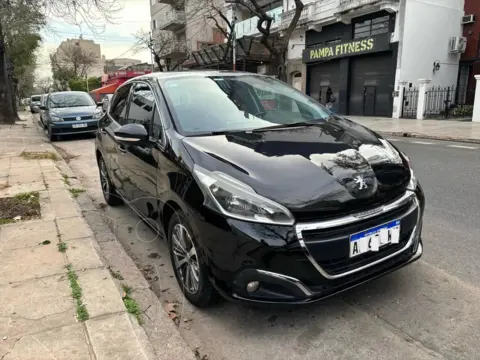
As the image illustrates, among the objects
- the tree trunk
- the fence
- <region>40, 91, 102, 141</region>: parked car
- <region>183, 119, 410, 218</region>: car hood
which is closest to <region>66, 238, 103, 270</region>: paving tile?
<region>183, 119, 410, 218</region>: car hood

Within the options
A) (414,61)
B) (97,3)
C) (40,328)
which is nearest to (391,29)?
(414,61)

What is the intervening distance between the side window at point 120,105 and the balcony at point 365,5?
18.1m

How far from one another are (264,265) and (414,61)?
20.4 meters

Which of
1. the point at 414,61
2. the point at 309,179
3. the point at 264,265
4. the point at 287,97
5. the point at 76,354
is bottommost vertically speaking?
the point at 76,354

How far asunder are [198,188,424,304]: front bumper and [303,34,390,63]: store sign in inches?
774

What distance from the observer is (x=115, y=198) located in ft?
17.5

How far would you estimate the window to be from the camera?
2015 centimetres

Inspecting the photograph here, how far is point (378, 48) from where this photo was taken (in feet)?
65.3

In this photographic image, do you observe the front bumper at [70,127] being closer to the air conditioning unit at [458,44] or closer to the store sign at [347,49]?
the store sign at [347,49]

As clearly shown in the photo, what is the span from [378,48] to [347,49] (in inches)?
81.2

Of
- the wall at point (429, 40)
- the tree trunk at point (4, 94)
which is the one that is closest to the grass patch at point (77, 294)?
the tree trunk at point (4, 94)

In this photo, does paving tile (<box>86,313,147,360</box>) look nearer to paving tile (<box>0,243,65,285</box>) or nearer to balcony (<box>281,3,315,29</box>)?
paving tile (<box>0,243,65,285</box>)

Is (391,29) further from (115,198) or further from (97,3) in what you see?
(115,198)

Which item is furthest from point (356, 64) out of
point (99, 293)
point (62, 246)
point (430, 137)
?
point (99, 293)
